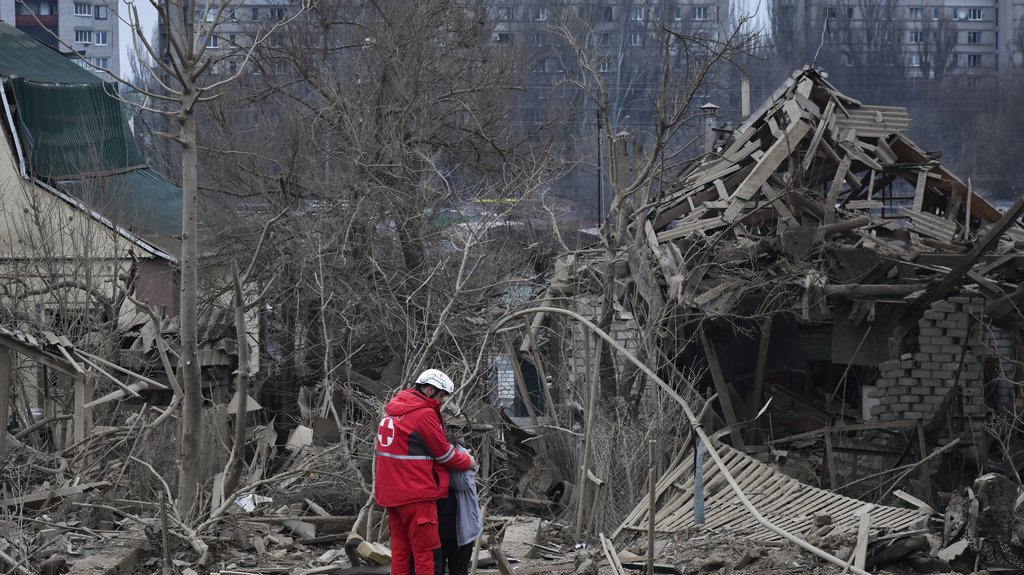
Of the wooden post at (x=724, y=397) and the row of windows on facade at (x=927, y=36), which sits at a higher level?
the row of windows on facade at (x=927, y=36)

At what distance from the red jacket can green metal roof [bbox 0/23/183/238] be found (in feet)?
46.4

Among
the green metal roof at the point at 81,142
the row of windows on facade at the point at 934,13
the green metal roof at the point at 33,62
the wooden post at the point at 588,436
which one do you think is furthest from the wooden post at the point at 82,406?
the row of windows on facade at the point at 934,13

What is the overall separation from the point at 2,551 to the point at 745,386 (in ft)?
37.7

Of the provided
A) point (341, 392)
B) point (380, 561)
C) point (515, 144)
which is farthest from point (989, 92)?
point (380, 561)

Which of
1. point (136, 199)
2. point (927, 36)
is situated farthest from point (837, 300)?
point (927, 36)

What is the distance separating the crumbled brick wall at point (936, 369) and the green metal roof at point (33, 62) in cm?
1877

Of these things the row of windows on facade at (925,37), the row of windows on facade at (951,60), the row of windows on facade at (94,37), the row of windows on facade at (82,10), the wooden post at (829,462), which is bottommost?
the wooden post at (829,462)

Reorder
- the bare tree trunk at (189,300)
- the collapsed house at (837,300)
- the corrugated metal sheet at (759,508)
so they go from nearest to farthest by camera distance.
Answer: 1. the bare tree trunk at (189,300)
2. the corrugated metal sheet at (759,508)
3. the collapsed house at (837,300)

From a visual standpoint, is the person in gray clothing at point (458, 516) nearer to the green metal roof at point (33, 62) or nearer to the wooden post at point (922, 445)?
the wooden post at point (922, 445)

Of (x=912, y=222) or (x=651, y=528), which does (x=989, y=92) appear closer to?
(x=912, y=222)

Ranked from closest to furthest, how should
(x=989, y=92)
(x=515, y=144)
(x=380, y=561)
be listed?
(x=380, y=561) → (x=515, y=144) → (x=989, y=92)

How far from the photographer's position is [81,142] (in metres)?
25.2

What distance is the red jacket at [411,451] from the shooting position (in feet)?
24.8

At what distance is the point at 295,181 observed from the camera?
22094 millimetres
